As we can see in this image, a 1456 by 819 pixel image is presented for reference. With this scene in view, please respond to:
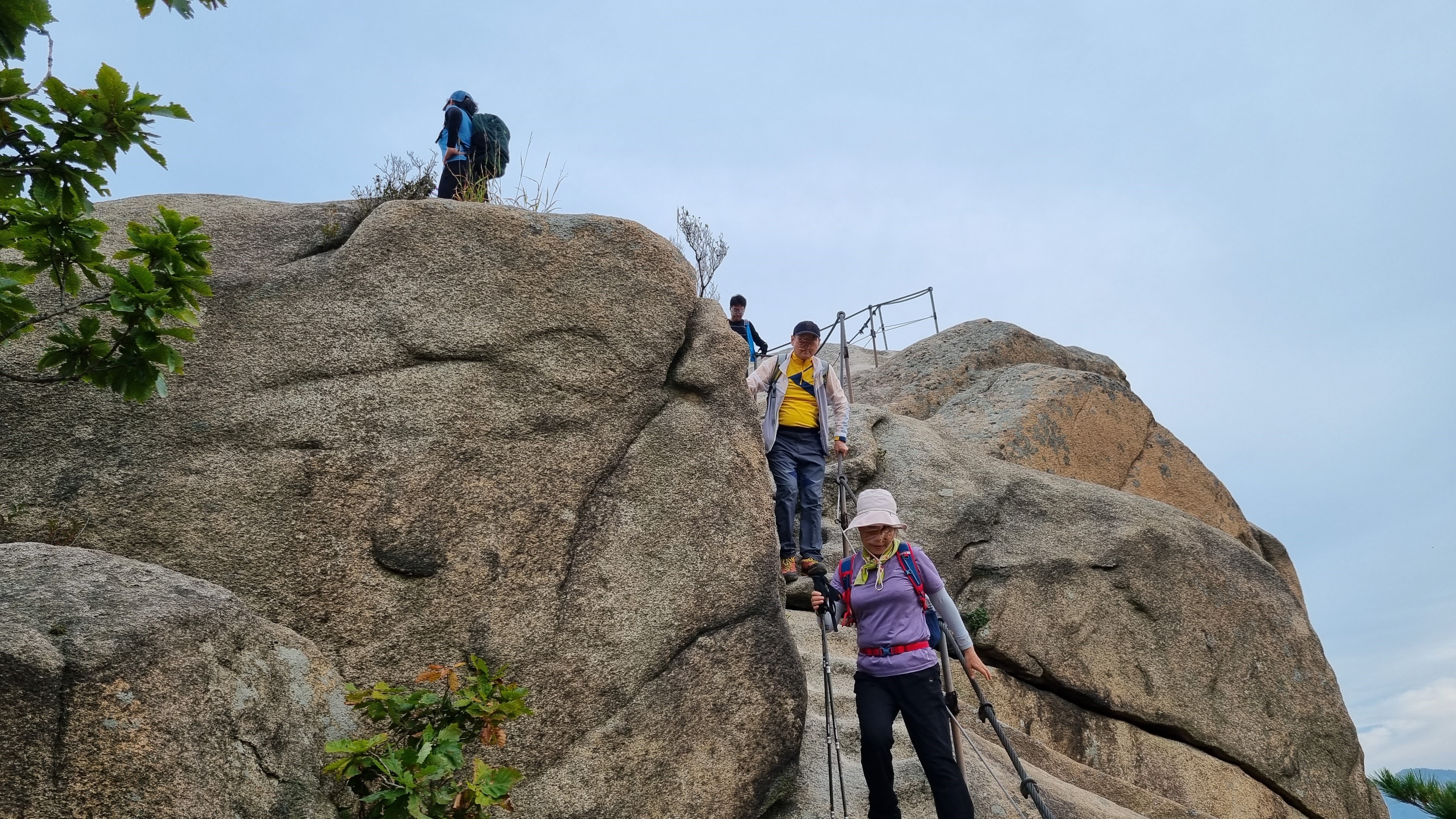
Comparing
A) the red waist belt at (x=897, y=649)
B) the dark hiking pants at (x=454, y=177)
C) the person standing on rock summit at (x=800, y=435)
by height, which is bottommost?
the red waist belt at (x=897, y=649)

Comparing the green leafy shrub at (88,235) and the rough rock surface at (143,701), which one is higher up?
the green leafy shrub at (88,235)

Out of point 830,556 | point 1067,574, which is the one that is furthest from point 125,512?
point 1067,574

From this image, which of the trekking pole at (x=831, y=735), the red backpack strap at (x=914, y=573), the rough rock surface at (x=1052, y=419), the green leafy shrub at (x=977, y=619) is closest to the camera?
the red backpack strap at (x=914, y=573)

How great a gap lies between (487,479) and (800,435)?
3.60 m

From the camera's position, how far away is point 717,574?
743 centimetres

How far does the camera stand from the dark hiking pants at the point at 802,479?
9.85m

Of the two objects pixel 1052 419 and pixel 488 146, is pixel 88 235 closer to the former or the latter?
pixel 488 146

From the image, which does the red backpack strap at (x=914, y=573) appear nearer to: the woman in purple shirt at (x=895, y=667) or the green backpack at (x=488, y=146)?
the woman in purple shirt at (x=895, y=667)

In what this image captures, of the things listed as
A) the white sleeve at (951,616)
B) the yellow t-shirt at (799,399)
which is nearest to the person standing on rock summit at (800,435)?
the yellow t-shirt at (799,399)

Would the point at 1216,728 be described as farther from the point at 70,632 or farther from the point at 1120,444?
the point at 70,632

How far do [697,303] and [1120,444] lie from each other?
8.63 meters

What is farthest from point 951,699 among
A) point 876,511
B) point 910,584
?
point 876,511

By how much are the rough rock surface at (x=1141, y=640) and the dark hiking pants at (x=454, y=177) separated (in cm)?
535

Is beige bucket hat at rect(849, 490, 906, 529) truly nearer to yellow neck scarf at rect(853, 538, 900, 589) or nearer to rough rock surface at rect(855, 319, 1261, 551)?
yellow neck scarf at rect(853, 538, 900, 589)
